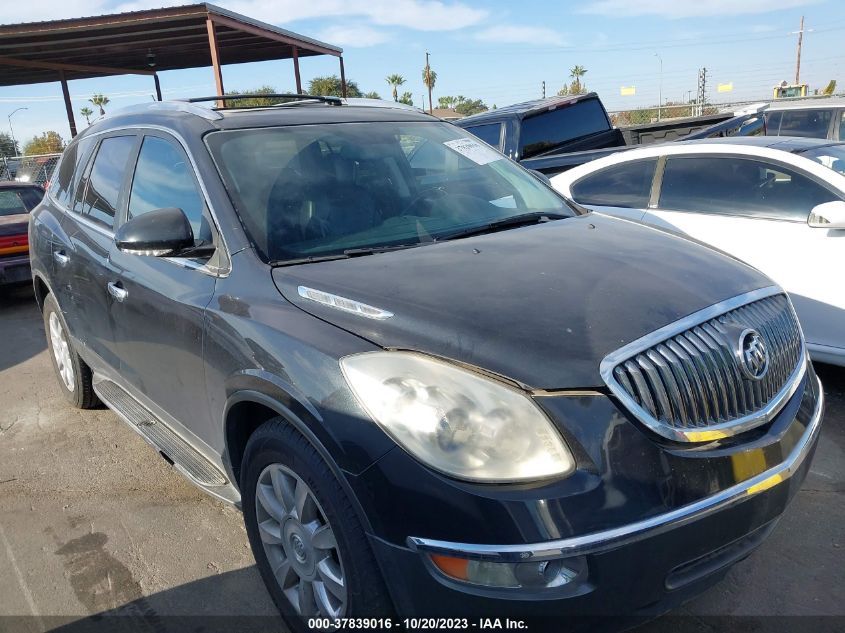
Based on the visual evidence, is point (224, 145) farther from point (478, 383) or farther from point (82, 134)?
point (82, 134)

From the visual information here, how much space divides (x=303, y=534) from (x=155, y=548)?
Result: 4.24ft

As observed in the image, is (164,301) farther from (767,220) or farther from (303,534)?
(767,220)

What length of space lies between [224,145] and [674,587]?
2.32m

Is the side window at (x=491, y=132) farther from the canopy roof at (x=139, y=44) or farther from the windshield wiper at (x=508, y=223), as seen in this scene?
the canopy roof at (x=139, y=44)

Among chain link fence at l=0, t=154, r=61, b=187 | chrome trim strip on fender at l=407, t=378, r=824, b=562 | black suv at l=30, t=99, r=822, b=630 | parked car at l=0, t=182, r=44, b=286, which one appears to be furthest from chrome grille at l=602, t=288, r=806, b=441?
chain link fence at l=0, t=154, r=61, b=187

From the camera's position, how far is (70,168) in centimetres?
441

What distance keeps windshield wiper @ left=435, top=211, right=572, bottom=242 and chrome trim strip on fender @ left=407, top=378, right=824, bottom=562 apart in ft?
4.40

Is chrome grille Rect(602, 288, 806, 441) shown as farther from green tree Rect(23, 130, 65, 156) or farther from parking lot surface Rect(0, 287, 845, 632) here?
green tree Rect(23, 130, 65, 156)

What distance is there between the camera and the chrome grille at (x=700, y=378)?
183cm

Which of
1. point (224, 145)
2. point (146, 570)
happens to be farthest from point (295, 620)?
point (224, 145)

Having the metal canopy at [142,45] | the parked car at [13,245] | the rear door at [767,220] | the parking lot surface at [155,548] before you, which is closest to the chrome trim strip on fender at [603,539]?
the parking lot surface at [155,548]

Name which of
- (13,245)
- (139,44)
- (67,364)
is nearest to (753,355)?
(67,364)

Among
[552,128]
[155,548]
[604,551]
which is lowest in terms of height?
[155,548]

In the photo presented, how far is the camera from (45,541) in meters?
3.24
